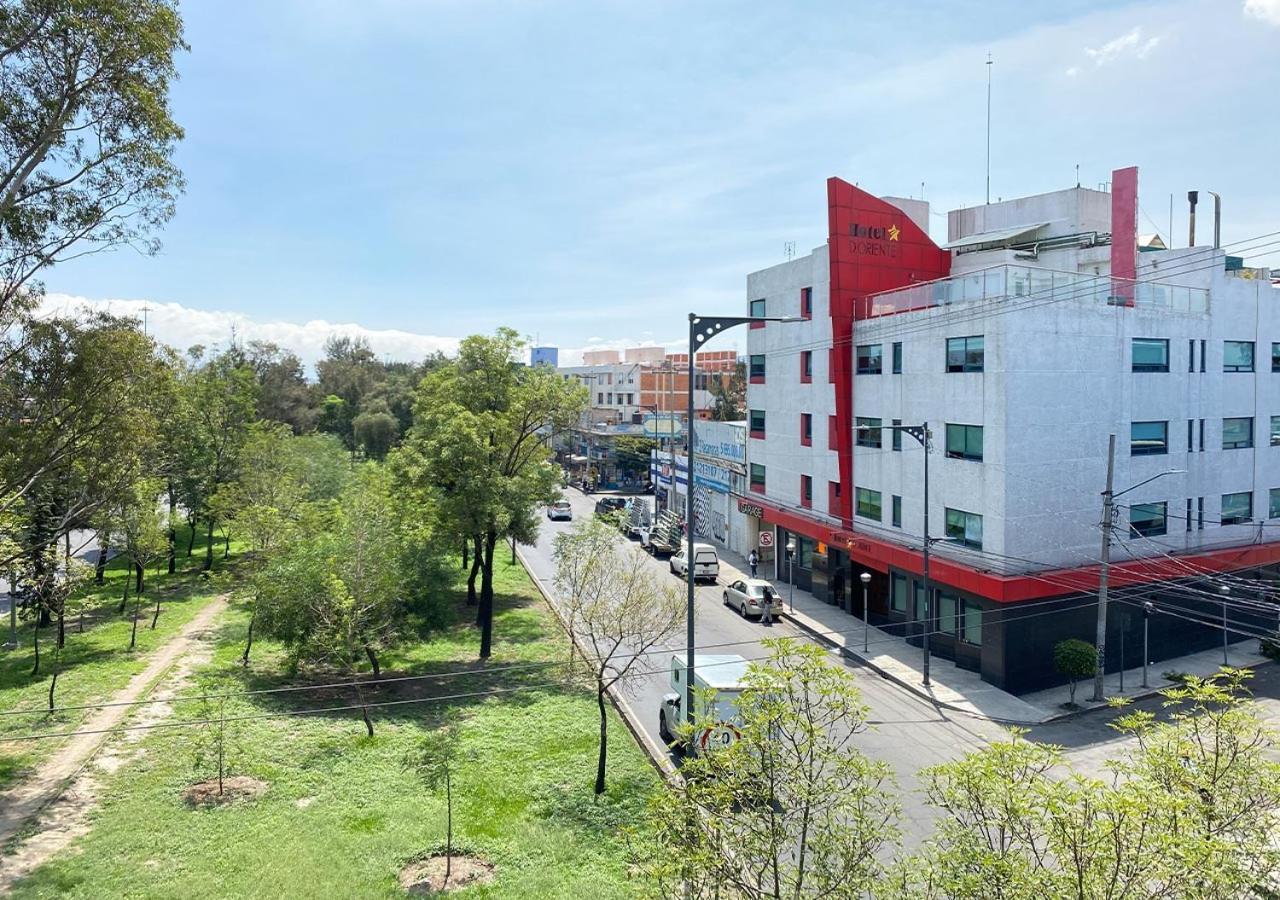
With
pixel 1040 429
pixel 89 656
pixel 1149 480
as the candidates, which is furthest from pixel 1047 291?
pixel 89 656

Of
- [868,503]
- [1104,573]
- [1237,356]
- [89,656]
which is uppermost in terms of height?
[1237,356]

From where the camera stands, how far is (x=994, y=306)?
2347 centimetres

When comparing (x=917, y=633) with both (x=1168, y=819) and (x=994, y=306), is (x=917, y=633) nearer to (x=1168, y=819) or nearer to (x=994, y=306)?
(x=994, y=306)

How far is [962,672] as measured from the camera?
24.4 metres

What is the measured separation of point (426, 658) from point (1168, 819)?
23.6 m

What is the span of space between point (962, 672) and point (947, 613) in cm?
200

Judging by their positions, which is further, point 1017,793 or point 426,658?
point 426,658

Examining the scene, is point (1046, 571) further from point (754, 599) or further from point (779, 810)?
point (779, 810)

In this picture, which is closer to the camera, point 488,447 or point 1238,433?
point 488,447

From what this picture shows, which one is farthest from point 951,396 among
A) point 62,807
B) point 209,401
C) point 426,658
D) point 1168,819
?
point 209,401

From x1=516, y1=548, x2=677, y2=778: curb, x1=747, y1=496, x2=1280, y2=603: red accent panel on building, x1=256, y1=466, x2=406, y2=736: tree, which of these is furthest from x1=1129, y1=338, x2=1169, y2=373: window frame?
x1=256, y1=466, x2=406, y2=736: tree

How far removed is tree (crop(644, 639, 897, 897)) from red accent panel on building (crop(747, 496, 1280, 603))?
680 inches

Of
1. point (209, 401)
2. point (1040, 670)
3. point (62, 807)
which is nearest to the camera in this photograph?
point (62, 807)

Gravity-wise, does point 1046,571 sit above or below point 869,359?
below
